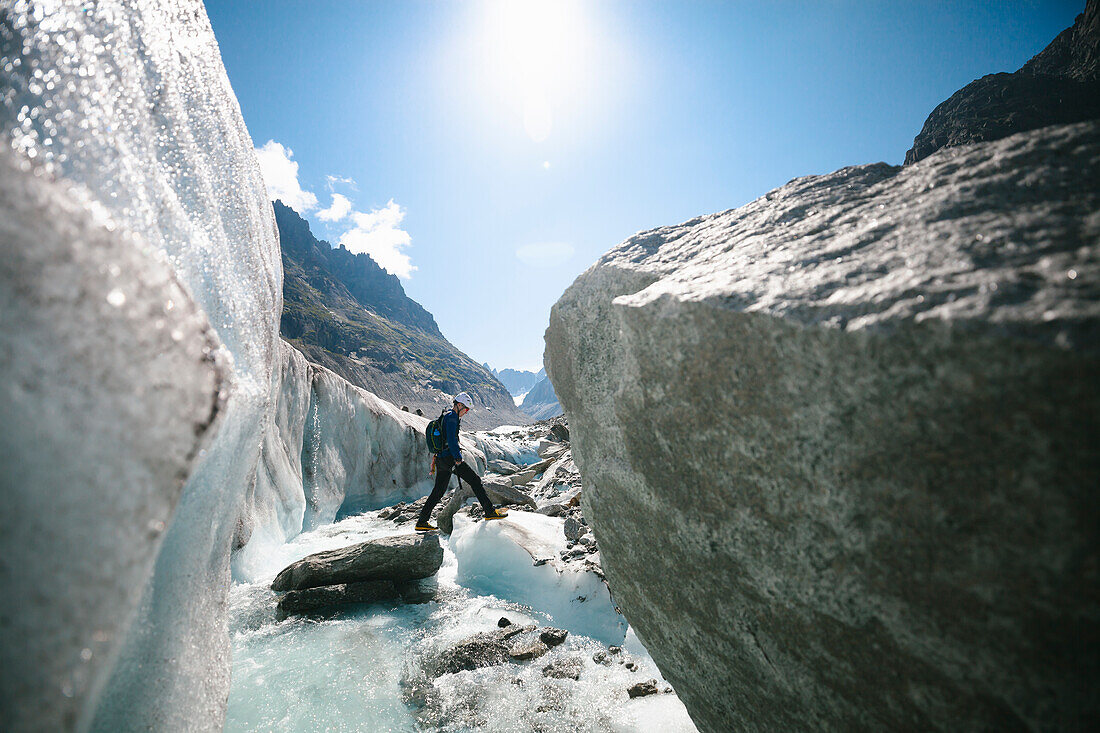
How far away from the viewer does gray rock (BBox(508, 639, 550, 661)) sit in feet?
11.5

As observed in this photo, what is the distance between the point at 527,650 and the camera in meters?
3.55

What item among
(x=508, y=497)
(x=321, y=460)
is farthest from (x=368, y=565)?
(x=321, y=460)

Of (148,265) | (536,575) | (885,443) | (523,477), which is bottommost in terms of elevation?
(523,477)

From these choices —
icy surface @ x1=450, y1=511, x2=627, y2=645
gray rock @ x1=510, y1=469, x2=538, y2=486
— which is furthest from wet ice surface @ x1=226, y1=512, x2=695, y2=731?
gray rock @ x1=510, y1=469, x2=538, y2=486

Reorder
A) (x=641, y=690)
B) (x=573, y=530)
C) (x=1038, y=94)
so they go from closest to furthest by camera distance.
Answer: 1. (x=641, y=690)
2. (x=573, y=530)
3. (x=1038, y=94)

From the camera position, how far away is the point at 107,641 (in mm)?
843

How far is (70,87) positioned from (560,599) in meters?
4.86

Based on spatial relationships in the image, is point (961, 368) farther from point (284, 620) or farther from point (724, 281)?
point (284, 620)

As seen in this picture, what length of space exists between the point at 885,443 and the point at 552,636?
11.8ft

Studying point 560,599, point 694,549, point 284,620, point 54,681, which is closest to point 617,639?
point 560,599

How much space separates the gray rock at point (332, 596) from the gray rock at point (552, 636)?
215 cm

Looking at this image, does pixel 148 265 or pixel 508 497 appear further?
pixel 508 497

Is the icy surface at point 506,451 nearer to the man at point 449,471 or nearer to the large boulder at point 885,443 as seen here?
the man at point 449,471

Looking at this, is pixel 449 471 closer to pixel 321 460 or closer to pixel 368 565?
pixel 368 565
